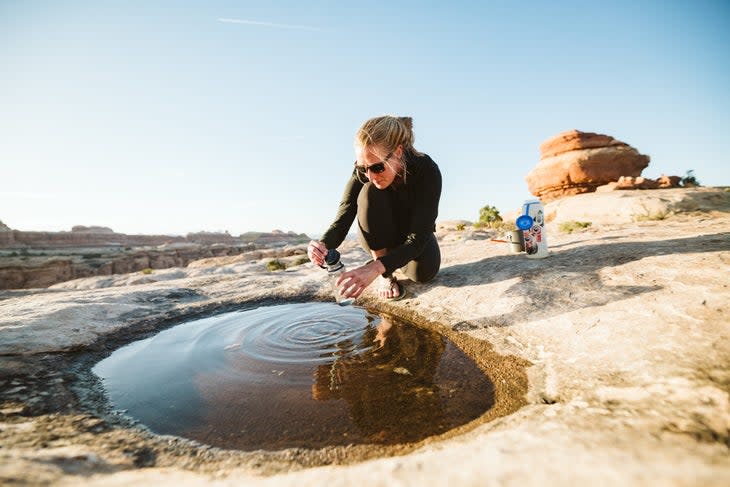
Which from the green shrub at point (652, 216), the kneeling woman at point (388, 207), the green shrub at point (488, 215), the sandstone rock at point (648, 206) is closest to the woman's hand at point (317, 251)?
the kneeling woman at point (388, 207)

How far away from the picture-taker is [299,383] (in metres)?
1.85

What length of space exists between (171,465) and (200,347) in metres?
1.41

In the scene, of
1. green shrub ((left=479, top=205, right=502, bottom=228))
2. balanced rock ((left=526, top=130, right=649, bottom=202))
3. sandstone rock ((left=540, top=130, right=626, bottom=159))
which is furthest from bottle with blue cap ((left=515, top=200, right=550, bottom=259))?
sandstone rock ((left=540, top=130, right=626, bottom=159))

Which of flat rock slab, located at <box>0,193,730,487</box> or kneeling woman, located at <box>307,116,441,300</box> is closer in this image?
flat rock slab, located at <box>0,193,730,487</box>

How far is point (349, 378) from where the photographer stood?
186cm

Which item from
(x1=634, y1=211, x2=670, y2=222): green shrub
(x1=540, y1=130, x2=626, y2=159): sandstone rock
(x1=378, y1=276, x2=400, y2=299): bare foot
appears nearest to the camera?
(x1=378, y1=276, x2=400, y2=299): bare foot

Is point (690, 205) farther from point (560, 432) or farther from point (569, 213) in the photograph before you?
point (560, 432)

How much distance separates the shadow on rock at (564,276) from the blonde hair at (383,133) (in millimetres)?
1488

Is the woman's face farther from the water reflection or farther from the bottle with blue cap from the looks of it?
the bottle with blue cap

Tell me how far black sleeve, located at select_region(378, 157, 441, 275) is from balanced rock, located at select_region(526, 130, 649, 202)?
20.6 m

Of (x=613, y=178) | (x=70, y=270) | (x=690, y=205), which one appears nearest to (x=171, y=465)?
(x=690, y=205)

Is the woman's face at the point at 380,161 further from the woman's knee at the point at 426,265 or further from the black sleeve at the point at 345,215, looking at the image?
the woman's knee at the point at 426,265

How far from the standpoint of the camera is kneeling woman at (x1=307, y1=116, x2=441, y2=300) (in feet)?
7.86

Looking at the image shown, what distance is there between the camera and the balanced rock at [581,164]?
18.7 m
